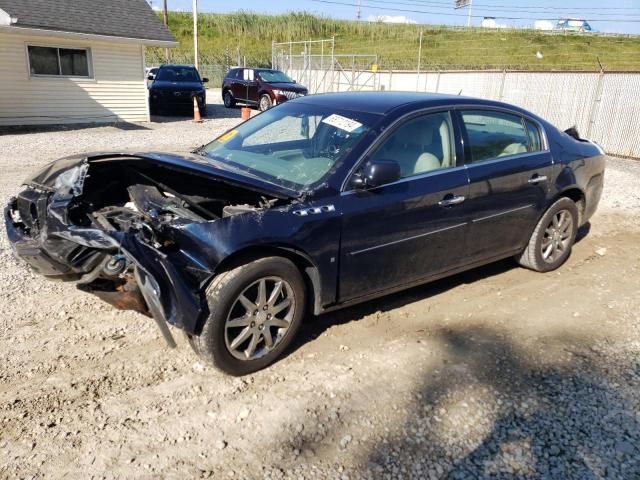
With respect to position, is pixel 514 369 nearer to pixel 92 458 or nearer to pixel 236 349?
pixel 236 349

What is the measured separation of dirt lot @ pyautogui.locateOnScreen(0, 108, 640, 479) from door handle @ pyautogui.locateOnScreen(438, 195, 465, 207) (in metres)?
0.92

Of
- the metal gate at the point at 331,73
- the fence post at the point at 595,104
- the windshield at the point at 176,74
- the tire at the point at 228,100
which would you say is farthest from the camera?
the metal gate at the point at 331,73

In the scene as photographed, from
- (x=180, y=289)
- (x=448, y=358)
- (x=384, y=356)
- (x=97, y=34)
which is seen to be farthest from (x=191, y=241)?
(x=97, y=34)

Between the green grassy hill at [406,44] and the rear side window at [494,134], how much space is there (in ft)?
78.1

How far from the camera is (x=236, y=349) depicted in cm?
340

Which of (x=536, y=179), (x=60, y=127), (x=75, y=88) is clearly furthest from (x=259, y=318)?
(x=75, y=88)

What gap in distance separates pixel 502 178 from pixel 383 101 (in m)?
1.21

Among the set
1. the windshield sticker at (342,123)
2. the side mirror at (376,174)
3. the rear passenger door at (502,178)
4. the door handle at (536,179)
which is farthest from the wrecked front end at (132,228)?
the door handle at (536,179)

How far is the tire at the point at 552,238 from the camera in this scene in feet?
16.9

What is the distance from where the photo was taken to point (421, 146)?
4168 mm

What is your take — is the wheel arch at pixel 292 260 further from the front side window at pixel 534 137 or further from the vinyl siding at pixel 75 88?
the vinyl siding at pixel 75 88

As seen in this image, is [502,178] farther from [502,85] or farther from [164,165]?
[502,85]

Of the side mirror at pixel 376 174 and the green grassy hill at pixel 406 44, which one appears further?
the green grassy hill at pixel 406 44

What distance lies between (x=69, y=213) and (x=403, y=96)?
272 cm
